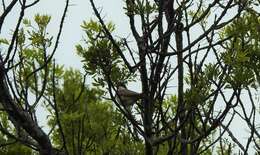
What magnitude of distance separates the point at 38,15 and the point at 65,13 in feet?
3.07

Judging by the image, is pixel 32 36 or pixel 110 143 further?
pixel 110 143

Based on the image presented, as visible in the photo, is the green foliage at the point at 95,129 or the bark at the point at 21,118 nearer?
the bark at the point at 21,118

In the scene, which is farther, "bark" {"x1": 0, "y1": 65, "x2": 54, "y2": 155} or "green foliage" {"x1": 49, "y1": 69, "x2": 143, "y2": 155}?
"green foliage" {"x1": 49, "y1": 69, "x2": 143, "y2": 155}

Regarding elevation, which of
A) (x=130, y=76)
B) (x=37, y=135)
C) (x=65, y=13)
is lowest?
(x=37, y=135)

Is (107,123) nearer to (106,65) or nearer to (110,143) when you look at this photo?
(110,143)

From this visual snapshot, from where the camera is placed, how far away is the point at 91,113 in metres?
6.60

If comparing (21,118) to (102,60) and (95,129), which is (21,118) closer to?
(102,60)

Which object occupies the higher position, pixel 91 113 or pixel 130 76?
pixel 91 113

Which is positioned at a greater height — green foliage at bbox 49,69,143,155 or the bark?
green foliage at bbox 49,69,143,155

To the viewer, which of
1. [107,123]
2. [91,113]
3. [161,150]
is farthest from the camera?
[91,113]

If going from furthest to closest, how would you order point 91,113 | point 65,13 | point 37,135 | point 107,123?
point 91,113
point 107,123
point 65,13
point 37,135

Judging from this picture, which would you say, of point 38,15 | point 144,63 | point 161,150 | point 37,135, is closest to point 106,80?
point 144,63

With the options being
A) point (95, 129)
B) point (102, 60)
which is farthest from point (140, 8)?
point (95, 129)

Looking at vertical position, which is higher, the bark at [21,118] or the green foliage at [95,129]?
the green foliage at [95,129]
